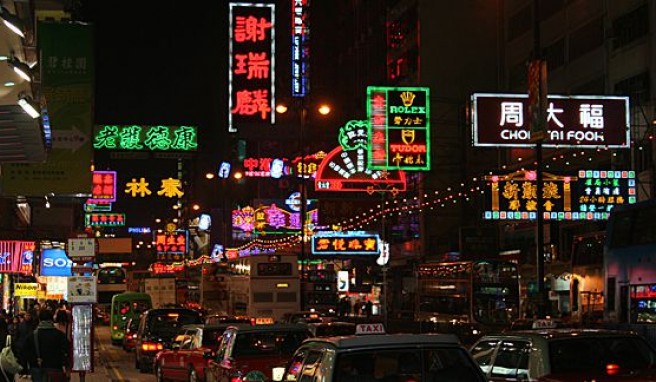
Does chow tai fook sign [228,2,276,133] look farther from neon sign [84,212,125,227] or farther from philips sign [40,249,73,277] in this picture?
neon sign [84,212,125,227]

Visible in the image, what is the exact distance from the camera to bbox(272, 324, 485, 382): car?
8.63 metres

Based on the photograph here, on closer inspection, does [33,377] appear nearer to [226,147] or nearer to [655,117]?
[655,117]

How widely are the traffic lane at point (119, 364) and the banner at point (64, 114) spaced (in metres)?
9.26

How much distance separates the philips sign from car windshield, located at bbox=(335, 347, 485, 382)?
32.5 meters

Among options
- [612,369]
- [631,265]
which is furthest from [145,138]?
[612,369]

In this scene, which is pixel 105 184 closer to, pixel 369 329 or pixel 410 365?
pixel 369 329

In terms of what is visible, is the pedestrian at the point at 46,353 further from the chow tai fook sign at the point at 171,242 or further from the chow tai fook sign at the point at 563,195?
the chow tai fook sign at the point at 171,242

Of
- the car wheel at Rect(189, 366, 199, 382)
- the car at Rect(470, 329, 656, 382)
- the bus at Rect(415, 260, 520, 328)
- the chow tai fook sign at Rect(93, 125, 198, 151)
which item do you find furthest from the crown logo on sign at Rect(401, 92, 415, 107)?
the car at Rect(470, 329, 656, 382)

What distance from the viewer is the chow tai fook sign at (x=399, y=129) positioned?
3247cm

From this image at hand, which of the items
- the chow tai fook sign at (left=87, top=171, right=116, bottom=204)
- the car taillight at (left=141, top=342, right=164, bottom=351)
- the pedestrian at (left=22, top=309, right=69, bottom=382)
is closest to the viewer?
the pedestrian at (left=22, top=309, right=69, bottom=382)

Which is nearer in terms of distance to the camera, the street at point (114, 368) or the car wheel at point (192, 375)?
the car wheel at point (192, 375)

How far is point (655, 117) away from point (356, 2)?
47350 millimetres

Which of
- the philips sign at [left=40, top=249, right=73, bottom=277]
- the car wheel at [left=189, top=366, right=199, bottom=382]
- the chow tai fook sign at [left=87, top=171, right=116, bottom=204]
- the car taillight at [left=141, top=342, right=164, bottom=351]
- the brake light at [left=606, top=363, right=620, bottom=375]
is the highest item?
the chow tai fook sign at [left=87, top=171, right=116, bottom=204]

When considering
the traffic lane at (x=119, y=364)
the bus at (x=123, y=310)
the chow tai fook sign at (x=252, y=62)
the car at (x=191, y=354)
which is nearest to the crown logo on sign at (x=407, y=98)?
the traffic lane at (x=119, y=364)
